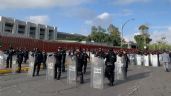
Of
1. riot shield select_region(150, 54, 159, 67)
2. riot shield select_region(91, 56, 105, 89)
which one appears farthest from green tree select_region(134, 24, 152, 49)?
riot shield select_region(91, 56, 105, 89)

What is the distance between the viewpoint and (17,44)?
36.7 m

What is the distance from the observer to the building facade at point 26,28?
10081 centimetres

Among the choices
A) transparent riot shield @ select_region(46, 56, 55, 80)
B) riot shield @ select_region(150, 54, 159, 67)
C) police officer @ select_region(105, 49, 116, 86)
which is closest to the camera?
police officer @ select_region(105, 49, 116, 86)

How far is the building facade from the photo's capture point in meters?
101

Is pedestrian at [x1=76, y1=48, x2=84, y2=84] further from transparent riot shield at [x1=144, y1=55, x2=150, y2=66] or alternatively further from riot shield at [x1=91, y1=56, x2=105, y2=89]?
transparent riot shield at [x1=144, y1=55, x2=150, y2=66]

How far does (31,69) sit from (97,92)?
7316 millimetres

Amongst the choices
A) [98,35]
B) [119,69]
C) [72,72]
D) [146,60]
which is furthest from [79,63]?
[98,35]

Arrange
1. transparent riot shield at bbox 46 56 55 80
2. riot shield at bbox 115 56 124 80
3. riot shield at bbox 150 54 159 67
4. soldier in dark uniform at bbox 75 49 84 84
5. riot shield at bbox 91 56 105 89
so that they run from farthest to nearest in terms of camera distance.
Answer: riot shield at bbox 150 54 159 67 < riot shield at bbox 115 56 124 80 < transparent riot shield at bbox 46 56 55 80 < soldier in dark uniform at bbox 75 49 84 84 < riot shield at bbox 91 56 105 89

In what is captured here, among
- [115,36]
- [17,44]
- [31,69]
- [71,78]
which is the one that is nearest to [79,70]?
[71,78]

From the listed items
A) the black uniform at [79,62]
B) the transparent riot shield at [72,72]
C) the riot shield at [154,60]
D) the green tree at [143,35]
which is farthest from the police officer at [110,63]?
the green tree at [143,35]

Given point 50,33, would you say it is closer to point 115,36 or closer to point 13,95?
point 115,36

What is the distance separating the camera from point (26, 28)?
112 meters

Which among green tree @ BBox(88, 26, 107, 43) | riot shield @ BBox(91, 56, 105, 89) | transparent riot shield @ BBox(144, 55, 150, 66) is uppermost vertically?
green tree @ BBox(88, 26, 107, 43)

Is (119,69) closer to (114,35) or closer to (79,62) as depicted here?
(79,62)
